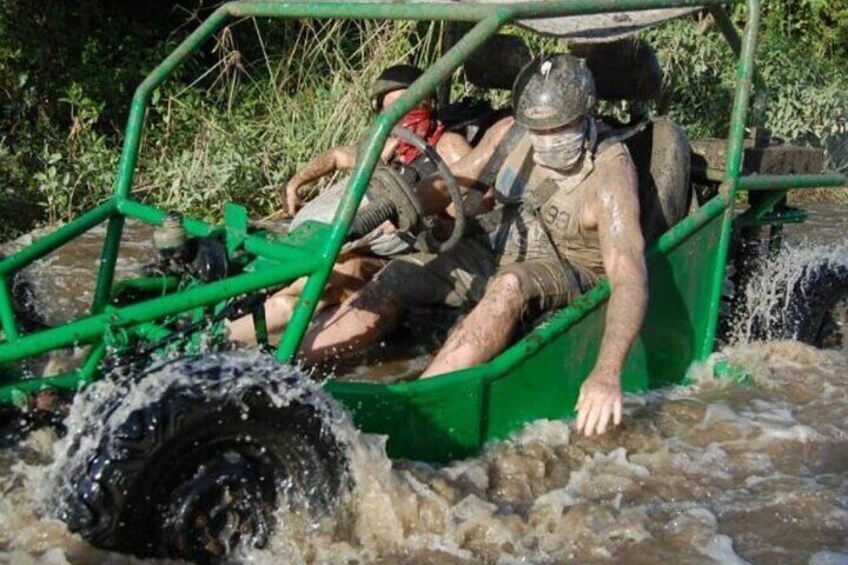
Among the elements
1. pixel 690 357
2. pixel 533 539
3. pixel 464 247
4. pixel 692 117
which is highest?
pixel 692 117

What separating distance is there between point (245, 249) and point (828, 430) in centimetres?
240

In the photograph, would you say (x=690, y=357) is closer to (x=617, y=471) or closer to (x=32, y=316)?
(x=617, y=471)

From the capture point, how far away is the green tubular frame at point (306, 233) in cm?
326

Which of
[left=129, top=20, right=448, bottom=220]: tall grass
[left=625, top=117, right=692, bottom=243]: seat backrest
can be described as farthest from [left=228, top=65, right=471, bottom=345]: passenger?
[left=129, top=20, right=448, bottom=220]: tall grass

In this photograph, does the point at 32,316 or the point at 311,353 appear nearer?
the point at 32,316

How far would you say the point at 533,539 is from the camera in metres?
3.68

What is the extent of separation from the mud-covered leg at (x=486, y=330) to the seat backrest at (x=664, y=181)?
0.76 metres

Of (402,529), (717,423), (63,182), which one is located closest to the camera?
(402,529)

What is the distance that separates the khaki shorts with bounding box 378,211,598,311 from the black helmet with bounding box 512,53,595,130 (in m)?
0.48

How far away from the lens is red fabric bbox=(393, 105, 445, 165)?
17.5ft

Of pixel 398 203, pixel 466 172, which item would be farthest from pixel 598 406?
pixel 466 172

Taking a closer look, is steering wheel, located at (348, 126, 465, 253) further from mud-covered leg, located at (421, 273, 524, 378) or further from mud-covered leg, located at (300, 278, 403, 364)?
mud-covered leg, located at (300, 278, 403, 364)

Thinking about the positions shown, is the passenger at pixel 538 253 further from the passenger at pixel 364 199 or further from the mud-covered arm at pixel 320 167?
the mud-covered arm at pixel 320 167

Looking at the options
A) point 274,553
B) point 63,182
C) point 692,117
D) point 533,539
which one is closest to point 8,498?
point 274,553
